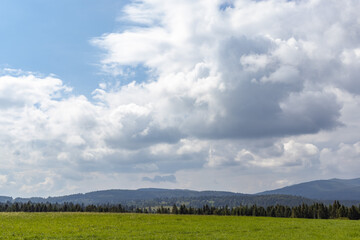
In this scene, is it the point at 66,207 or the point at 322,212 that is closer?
the point at 322,212

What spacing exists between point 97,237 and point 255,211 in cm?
13321

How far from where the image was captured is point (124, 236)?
123ft

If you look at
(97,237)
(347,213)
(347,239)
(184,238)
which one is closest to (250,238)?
(184,238)

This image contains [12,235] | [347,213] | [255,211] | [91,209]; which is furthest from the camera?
[91,209]

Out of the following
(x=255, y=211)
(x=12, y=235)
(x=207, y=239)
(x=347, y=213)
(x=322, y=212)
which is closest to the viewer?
(x=207, y=239)

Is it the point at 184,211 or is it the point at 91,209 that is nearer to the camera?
the point at 184,211

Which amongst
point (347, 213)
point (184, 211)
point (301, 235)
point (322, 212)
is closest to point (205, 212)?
point (184, 211)

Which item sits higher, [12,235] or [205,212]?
[12,235]

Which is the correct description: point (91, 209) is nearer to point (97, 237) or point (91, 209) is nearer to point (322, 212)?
point (322, 212)

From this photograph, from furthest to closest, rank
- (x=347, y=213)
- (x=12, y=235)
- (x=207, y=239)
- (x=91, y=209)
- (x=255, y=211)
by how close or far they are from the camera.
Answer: (x=91, y=209), (x=255, y=211), (x=347, y=213), (x=12, y=235), (x=207, y=239)

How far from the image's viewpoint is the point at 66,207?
7308 inches

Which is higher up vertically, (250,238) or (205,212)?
(250,238)

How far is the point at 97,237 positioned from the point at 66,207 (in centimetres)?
16455

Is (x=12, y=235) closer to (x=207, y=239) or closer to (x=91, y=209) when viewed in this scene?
(x=207, y=239)
